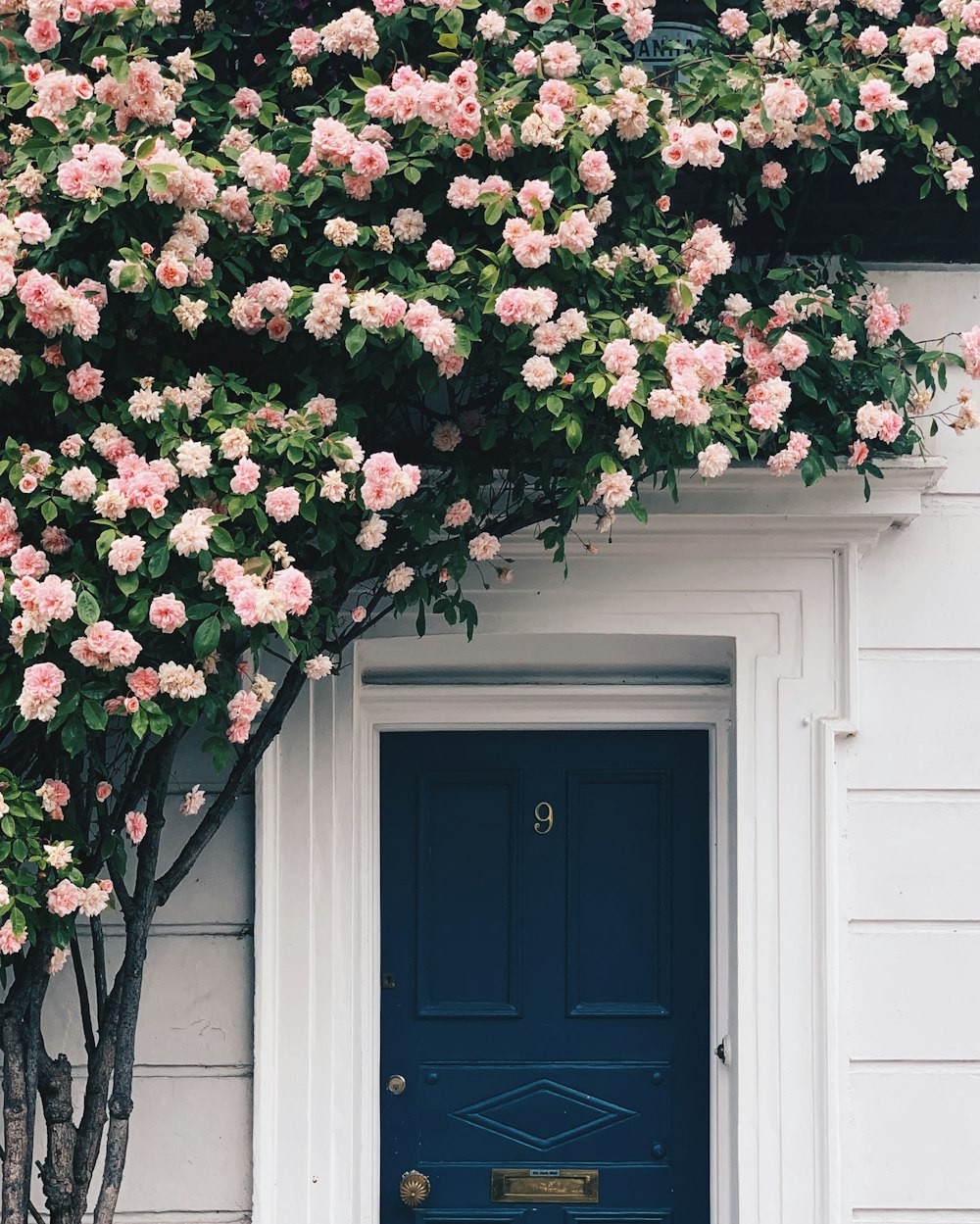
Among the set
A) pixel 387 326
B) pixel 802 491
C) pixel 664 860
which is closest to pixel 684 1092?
pixel 664 860

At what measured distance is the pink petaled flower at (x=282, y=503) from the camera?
262 cm

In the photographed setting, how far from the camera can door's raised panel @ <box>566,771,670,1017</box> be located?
3875 mm

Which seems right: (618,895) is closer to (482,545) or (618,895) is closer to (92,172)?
(482,545)

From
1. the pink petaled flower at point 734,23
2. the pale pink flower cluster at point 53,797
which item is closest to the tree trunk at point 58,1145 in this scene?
the pale pink flower cluster at point 53,797

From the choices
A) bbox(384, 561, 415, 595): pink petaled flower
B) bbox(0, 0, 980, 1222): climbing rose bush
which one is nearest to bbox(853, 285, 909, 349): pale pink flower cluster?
bbox(0, 0, 980, 1222): climbing rose bush

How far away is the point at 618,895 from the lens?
390cm

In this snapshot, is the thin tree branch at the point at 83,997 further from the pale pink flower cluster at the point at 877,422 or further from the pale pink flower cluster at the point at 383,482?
the pale pink flower cluster at the point at 877,422

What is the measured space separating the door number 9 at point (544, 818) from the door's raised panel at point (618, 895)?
65mm

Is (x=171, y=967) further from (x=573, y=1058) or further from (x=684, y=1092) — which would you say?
(x=684, y=1092)

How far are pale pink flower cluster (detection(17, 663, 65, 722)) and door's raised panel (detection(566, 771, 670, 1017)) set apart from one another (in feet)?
5.92

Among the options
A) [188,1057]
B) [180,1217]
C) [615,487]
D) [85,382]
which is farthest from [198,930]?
[615,487]

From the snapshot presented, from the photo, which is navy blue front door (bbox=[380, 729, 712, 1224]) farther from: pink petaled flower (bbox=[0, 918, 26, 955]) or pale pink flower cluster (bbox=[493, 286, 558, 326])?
pale pink flower cluster (bbox=[493, 286, 558, 326])

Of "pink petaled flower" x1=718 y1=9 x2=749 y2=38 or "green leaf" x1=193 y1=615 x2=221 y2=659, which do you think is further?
"pink petaled flower" x1=718 y1=9 x2=749 y2=38

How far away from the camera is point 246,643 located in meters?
2.91
